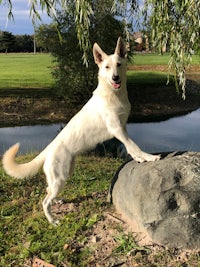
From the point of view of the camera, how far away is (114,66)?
4.13 meters

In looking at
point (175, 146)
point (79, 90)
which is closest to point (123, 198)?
point (175, 146)

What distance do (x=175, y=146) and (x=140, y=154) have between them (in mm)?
8154

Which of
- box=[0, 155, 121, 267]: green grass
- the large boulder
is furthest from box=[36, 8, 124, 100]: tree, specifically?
the large boulder

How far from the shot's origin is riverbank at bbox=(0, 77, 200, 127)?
1775 cm

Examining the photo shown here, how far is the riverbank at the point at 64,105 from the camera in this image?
17750 mm

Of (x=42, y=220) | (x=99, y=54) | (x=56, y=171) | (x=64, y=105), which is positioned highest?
(x=99, y=54)

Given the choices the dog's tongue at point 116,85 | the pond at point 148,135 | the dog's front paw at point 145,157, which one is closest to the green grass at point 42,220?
the dog's front paw at point 145,157

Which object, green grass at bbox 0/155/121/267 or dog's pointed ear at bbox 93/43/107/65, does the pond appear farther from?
dog's pointed ear at bbox 93/43/107/65

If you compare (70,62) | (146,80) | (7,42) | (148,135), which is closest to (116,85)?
(148,135)

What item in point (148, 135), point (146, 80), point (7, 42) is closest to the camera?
point (148, 135)

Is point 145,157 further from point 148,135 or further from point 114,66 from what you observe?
point 148,135

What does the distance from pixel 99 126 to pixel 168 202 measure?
3.74 ft

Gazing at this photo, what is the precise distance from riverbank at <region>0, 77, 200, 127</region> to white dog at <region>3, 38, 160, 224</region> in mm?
12595

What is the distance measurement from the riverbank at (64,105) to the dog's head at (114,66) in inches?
505
